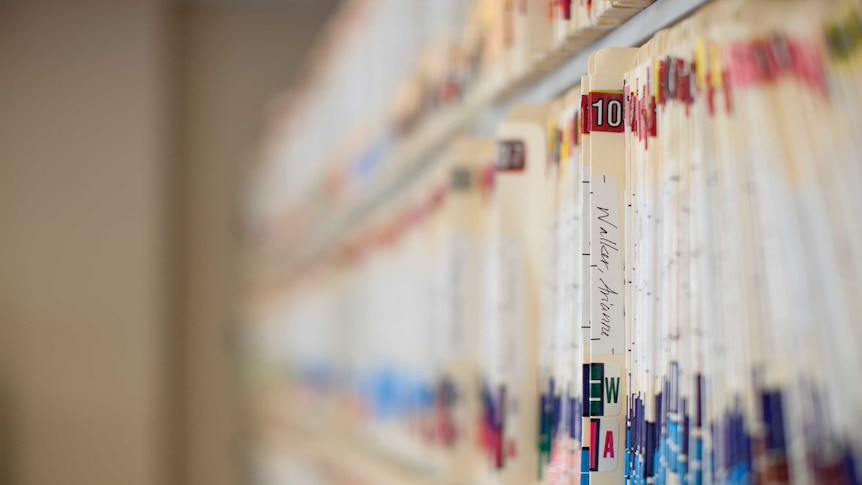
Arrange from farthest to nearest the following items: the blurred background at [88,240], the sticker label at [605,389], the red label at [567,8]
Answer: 1. the blurred background at [88,240]
2. the red label at [567,8]
3. the sticker label at [605,389]

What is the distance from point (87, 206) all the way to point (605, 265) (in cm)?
409

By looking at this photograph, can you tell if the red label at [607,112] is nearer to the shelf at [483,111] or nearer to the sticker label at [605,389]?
the shelf at [483,111]

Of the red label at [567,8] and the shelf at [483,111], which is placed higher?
the red label at [567,8]

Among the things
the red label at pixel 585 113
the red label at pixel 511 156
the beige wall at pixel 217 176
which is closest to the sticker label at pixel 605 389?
the red label at pixel 585 113

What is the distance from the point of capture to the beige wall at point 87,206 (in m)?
4.36

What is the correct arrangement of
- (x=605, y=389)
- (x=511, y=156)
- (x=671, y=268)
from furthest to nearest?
(x=511, y=156) < (x=605, y=389) < (x=671, y=268)

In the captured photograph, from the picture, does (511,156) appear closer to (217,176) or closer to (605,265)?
(605,265)

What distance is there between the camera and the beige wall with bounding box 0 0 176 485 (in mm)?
4355

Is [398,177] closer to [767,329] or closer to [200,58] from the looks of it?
[767,329]

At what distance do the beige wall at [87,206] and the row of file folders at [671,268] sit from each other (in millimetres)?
3291

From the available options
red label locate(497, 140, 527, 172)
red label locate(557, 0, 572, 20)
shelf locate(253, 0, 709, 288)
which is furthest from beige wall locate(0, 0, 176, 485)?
red label locate(557, 0, 572, 20)

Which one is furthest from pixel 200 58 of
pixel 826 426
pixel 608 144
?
pixel 826 426

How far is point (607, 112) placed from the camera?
0.85 metres

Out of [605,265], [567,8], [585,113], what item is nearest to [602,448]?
[605,265]
